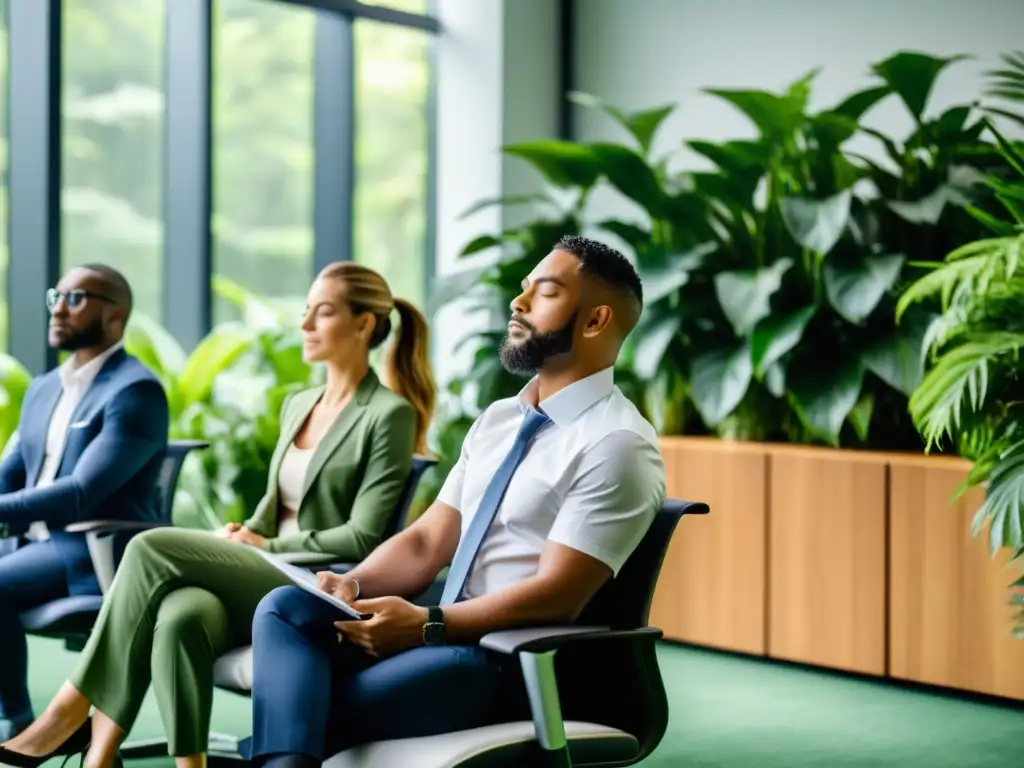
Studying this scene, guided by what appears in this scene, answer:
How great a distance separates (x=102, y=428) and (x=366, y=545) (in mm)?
757

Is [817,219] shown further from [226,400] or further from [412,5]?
[412,5]

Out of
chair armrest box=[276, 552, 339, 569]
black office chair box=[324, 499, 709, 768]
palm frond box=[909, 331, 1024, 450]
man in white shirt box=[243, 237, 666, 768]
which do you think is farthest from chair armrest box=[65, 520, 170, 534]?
palm frond box=[909, 331, 1024, 450]

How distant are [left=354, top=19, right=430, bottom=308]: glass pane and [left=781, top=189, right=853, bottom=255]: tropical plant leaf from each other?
249 centimetres

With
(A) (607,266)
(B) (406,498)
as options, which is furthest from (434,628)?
(B) (406,498)

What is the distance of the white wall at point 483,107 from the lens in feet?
19.9

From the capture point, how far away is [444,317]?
634cm

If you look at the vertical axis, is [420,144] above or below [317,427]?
above

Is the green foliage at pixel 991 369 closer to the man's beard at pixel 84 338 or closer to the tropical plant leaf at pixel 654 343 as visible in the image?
the tropical plant leaf at pixel 654 343

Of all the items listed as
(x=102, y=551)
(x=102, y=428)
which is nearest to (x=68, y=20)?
(x=102, y=428)

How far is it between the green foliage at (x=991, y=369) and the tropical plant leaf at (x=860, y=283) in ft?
2.11

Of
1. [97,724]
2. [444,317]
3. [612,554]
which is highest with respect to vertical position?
[444,317]

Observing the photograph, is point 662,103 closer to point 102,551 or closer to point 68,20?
point 68,20

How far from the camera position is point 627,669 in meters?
2.28

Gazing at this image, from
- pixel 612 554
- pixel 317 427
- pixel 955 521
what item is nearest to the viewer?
pixel 612 554
